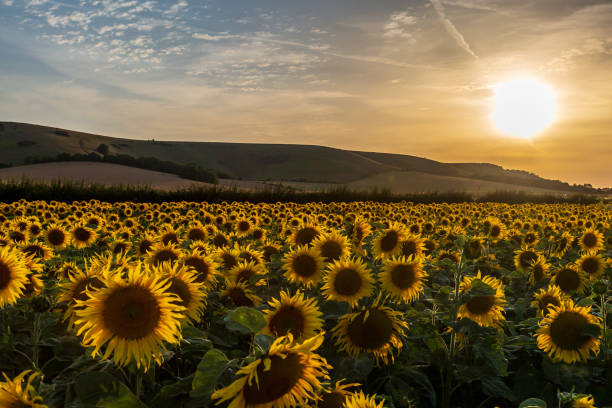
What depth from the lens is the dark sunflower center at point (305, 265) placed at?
404cm

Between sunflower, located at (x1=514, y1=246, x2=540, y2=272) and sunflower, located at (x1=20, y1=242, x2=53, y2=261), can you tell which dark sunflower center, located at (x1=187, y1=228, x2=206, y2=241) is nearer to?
sunflower, located at (x1=20, y1=242, x2=53, y2=261)

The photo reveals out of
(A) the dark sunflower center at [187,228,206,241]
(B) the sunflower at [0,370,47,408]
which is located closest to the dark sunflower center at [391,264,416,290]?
(B) the sunflower at [0,370,47,408]

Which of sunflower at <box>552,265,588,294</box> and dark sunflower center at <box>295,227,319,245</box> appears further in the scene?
sunflower at <box>552,265,588,294</box>

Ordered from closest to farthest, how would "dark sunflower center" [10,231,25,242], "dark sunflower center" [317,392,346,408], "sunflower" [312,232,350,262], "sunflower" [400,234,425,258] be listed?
"dark sunflower center" [317,392,346,408] → "sunflower" [312,232,350,262] → "sunflower" [400,234,425,258] → "dark sunflower center" [10,231,25,242]

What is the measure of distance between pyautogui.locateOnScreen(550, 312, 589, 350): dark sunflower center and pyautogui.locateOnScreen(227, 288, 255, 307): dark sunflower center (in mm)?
2376

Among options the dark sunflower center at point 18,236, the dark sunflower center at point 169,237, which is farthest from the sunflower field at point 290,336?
the dark sunflower center at point 18,236

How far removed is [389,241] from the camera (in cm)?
489

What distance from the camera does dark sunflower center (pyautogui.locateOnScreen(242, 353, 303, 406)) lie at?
→ 170cm

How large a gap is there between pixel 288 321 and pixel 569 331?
2.21 meters

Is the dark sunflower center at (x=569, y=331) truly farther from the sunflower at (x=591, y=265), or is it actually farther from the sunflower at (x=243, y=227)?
the sunflower at (x=243, y=227)

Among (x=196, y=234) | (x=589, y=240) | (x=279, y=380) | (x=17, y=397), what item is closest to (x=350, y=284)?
(x=279, y=380)

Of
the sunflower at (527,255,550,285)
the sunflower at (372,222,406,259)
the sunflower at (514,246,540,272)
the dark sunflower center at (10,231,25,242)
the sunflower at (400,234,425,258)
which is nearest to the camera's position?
the sunflower at (400,234,425,258)

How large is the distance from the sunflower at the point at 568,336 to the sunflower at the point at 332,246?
68.6 inches

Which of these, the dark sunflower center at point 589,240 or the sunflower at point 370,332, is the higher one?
the dark sunflower center at point 589,240
